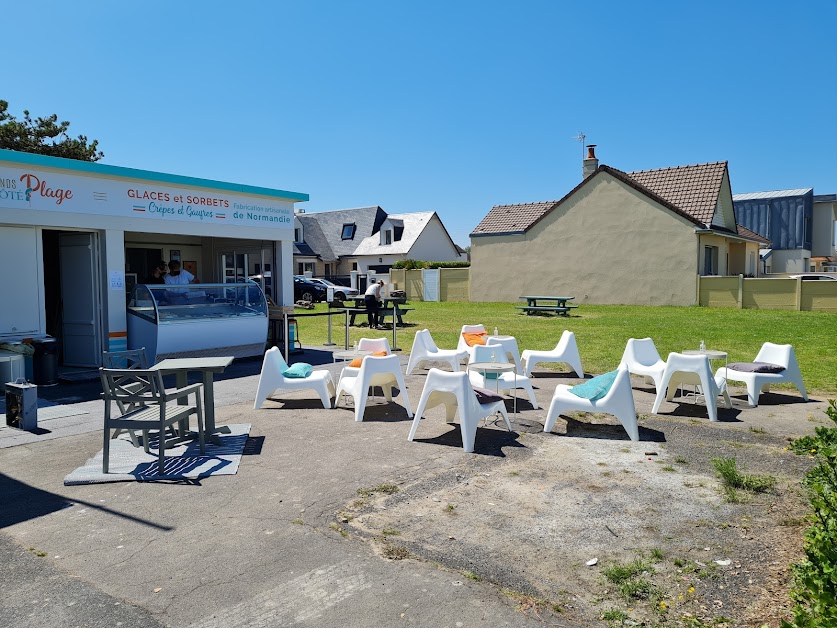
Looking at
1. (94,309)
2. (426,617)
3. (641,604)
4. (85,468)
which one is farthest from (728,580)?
(94,309)

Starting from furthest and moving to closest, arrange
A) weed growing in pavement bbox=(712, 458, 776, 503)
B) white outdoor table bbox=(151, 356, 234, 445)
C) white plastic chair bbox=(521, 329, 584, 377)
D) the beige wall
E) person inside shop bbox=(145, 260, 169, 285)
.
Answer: the beige wall
person inside shop bbox=(145, 260, 169, 285)
white plastic chair bbox=(521, 329, 584, 377)
white outdoor table bbox=(151, 356, 234, 445)
weed growing in pavement bbox=(712, 458, 776, 503)

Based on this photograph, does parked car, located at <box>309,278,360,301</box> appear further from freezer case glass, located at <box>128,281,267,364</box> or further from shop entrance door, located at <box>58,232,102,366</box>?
shop entrance door, located at <box>58,232,102,366</box>

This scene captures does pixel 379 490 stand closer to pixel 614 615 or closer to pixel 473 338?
pixel 614 615

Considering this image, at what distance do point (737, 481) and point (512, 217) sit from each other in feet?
97.5

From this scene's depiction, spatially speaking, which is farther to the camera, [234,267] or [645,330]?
[645,330]

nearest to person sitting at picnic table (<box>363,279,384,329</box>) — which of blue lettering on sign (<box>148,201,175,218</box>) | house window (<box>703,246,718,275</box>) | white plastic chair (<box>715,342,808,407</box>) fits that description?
blue lettering on sign (<box>148,201,175,218</box>)

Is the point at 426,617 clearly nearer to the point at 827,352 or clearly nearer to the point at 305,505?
the point at 305,505

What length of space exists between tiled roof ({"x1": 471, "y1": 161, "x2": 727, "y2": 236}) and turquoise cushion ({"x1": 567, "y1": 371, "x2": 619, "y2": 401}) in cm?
2259

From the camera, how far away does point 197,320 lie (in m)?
11.8

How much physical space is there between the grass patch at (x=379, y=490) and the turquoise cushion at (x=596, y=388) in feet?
8.21

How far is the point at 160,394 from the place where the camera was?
218 inches

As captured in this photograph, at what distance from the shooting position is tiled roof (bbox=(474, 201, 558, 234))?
33.0 meters

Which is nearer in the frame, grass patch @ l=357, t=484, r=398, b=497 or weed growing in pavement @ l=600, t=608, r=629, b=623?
weed growing in pavement @ l=600, t=608, r=629, b=623

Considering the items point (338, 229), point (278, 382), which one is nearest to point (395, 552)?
point (278, 382)
